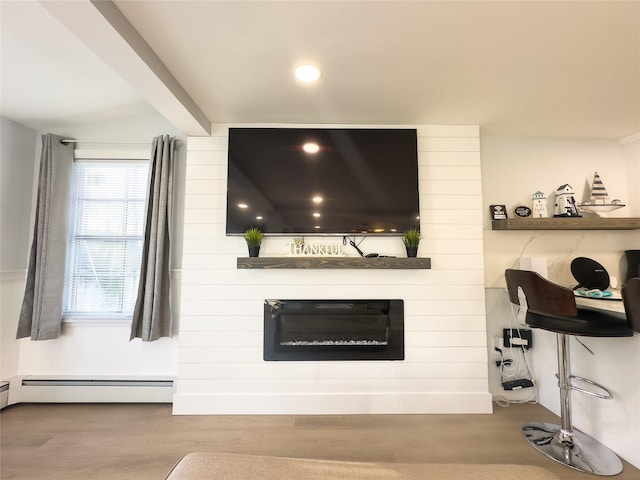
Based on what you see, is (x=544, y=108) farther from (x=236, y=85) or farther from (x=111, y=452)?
(x=111, y=452)

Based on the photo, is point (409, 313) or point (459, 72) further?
point (409, 313)

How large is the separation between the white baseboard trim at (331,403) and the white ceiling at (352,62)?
2.15 meters

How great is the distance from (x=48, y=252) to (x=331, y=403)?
262 centimetres

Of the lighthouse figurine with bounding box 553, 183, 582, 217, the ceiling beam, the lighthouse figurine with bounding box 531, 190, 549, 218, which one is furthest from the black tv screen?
the lighthouse figurine with bounding box 553, 183, 582, 217

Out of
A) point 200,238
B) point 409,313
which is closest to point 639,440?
point 409,313

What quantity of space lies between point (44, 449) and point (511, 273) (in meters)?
3.22

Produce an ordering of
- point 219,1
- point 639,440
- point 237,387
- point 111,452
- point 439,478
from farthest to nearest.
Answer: point 237,387, point 111,452, point 639,440, point 219,1, point 439,478

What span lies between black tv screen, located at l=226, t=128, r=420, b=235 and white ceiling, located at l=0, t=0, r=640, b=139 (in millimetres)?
160

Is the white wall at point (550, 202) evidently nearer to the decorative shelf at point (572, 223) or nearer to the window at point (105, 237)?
the decorative shelf at point (572, 223)

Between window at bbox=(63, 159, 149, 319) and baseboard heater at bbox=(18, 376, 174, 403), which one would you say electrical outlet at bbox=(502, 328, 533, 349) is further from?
window at bbox=(63, 159, 149, 319)

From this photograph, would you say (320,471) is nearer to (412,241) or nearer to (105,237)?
(412,241)

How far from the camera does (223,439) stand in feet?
6.27

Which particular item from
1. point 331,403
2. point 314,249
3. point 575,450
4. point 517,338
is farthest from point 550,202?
point 331,403

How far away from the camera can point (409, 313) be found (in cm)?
229
